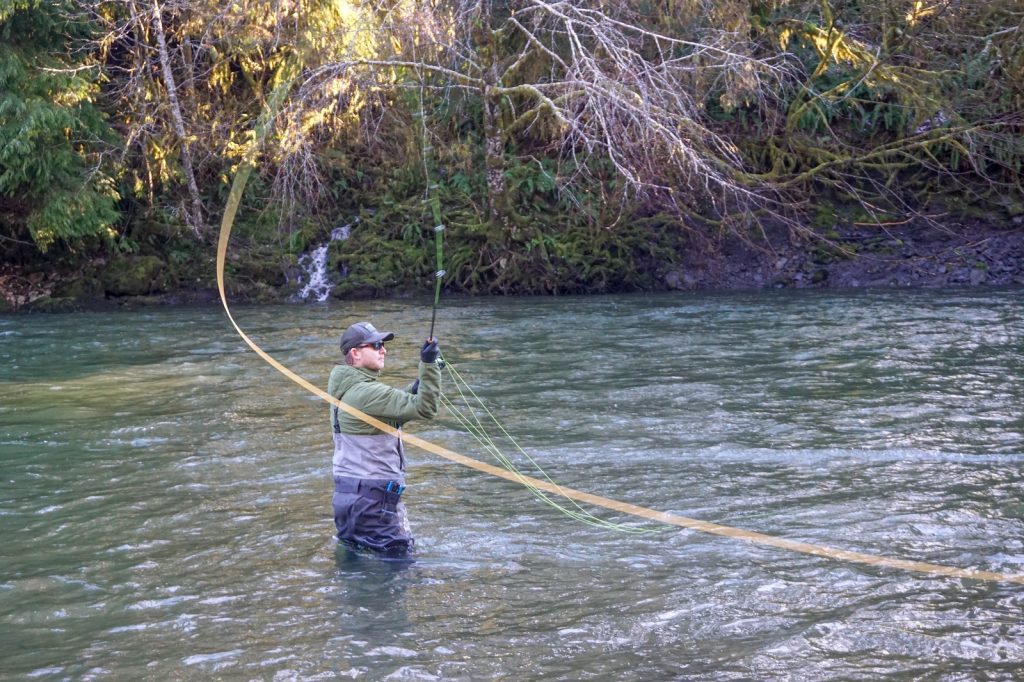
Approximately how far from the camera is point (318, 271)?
21953mm

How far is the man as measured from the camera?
6.71 meters

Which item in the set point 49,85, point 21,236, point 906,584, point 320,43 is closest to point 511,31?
point 320,43

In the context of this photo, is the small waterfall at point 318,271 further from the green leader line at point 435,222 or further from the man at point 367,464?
the man at point 367,464

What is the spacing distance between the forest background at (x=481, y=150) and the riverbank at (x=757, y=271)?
2.1 inches

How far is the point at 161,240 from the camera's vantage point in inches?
883

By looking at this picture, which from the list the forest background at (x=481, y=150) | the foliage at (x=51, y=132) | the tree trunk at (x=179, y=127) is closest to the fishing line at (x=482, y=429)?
the forest background at (x=481, y=150)

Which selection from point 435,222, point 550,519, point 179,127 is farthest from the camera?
point 179,127

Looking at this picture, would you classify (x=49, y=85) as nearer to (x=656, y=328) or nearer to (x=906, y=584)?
(x=656, y=328)

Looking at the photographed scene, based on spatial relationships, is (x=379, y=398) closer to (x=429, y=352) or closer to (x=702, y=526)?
(x=429, y=352)

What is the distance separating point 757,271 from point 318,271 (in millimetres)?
8088

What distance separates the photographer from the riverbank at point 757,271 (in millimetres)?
20781

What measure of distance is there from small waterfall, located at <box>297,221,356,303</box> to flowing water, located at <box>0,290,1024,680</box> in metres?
6.54

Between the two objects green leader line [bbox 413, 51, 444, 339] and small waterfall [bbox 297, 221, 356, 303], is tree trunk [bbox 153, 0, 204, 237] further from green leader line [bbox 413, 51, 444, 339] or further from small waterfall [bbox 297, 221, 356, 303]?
green leader line [bbox 413, 51, 444, 339]

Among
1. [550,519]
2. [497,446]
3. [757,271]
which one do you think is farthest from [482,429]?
[757,271]
